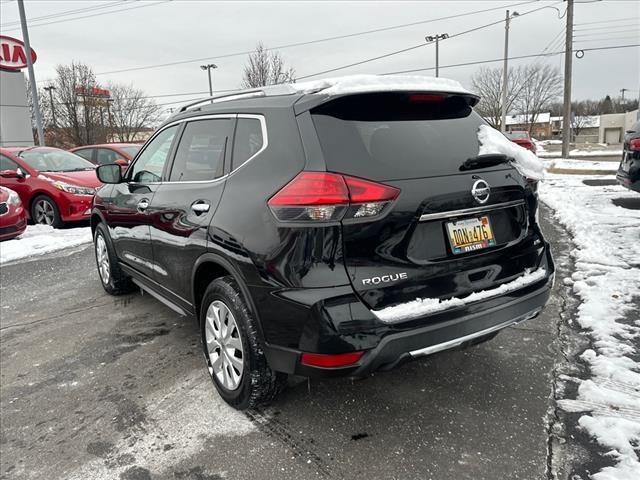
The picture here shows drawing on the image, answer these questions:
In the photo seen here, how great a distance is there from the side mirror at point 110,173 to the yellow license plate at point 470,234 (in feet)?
10.5

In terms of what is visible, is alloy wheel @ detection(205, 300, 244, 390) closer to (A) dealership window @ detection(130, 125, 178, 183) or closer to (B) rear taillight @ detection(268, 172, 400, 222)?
(B) rear taillight @ detection(268, 172, 400, 222)

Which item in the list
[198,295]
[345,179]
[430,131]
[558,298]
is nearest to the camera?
[345,179]

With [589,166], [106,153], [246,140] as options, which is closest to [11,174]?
[106,153]

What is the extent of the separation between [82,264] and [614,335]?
638cm

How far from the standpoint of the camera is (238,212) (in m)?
2.56

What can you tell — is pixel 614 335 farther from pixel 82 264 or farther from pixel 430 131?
pixel 82 264

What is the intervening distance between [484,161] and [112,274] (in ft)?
12.8

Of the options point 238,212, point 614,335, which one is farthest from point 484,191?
point 614,335

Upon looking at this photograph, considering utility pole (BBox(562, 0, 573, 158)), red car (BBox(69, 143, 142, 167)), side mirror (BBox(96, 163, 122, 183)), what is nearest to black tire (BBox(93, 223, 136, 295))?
side mirror (BBox(96, 163, 122, 183))

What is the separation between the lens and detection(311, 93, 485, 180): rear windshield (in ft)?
7.61

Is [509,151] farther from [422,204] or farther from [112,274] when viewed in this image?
[112,274]

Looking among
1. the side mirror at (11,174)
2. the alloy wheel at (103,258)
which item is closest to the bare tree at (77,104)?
the side mirror at (11,174)

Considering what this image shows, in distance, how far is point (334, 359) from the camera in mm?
2215

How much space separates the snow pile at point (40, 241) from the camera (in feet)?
24.3
